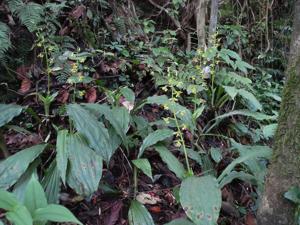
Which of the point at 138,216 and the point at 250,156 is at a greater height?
the point at 250,156

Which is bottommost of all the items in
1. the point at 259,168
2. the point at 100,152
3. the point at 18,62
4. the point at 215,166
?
the point at 215,166

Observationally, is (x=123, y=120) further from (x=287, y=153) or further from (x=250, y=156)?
(x=287, y=153)

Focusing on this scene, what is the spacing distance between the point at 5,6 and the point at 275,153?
8.01 feet

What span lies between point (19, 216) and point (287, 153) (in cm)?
112

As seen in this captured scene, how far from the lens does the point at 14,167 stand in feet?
6.22

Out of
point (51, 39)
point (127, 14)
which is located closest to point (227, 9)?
point (127, 14)

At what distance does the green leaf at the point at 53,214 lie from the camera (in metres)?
1.34

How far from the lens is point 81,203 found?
208cm

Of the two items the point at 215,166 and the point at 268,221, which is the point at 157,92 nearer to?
the point at 215,166

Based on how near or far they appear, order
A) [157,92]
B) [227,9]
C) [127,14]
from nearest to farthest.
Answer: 1. [157,92]
2. [127,14]
3. [227,9]

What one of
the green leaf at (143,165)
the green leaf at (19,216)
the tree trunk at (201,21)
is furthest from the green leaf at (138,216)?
the tree trunk at (201,21)

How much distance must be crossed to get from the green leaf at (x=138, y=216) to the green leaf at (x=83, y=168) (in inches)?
9.7

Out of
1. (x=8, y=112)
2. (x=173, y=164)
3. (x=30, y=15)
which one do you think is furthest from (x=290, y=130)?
(x=30, y=15)

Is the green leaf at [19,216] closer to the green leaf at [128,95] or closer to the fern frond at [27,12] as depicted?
the green leaf at [128,95]
